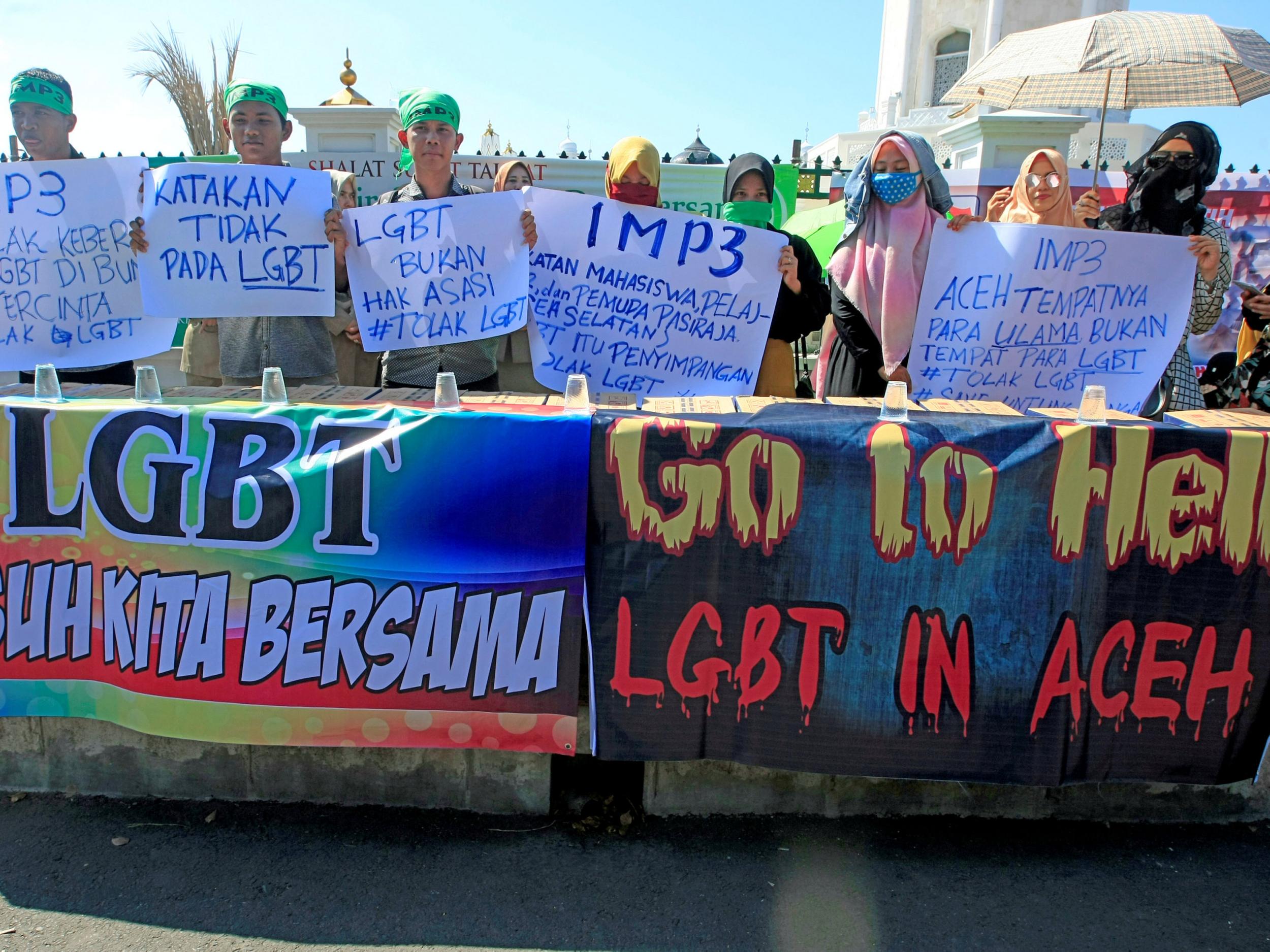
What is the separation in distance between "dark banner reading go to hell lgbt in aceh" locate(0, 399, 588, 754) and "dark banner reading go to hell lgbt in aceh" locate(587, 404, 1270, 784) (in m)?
0.21

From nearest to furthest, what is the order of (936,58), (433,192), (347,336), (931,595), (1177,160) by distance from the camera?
1. (931,595)
2. (433,192)
3. (1177,160)
4. (347,336)
5. (936,58)

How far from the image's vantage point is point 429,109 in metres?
3.38

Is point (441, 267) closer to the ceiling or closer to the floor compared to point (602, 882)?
closer to the ceiling

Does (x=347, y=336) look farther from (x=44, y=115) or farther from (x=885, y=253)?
(x=885, y=253)

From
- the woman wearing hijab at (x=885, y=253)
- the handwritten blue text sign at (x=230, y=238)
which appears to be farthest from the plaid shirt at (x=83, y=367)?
the woman wearing hijab at (x=885, y=253)

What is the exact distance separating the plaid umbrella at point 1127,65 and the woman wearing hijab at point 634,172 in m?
2.26

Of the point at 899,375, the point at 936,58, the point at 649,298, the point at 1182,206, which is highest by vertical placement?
the point at 936,58

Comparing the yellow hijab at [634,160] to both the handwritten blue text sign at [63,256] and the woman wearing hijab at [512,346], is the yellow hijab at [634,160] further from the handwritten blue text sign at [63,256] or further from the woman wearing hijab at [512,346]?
the handwritten blue text sign at [63,256]

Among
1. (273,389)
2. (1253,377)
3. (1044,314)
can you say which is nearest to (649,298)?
(273,389)

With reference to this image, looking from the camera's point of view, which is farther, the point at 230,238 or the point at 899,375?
the point at 899,375

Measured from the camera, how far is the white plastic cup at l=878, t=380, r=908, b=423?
257 cm

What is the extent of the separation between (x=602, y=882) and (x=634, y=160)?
2.42m

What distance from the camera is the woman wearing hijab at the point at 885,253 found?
326 centimetres

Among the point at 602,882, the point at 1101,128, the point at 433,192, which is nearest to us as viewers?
the point at 602,882
